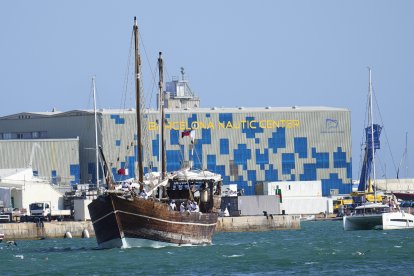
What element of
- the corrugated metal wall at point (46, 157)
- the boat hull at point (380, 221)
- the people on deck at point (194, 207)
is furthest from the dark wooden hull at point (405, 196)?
the people on deck at point (194, 207)

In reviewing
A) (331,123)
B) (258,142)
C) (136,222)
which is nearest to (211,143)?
(258,142)

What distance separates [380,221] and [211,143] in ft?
170

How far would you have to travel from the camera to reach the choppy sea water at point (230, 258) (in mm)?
64500

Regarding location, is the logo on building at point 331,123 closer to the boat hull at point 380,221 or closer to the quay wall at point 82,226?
the quay wall at point 82,226

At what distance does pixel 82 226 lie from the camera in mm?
110500

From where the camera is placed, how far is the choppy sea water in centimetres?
6450

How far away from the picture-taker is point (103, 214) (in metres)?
78.6

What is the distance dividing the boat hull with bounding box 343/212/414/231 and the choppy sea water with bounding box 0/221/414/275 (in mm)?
14371

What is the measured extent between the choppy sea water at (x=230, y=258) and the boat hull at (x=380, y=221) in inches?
566

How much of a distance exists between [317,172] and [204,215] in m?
80.7

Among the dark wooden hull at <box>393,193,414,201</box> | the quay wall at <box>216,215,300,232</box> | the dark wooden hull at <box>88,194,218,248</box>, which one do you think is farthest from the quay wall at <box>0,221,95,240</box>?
the dark wooden hull at <box>393,193,414,201</box>

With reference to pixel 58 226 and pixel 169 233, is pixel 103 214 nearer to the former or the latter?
pixel 169 233

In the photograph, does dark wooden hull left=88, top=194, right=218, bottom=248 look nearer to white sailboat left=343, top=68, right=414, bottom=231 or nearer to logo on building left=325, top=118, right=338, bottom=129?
white sailboat left=343, top=68, right=414, bottom=231

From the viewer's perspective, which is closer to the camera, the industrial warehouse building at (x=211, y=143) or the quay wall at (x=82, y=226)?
the quay wall at (x=82, y=226)
